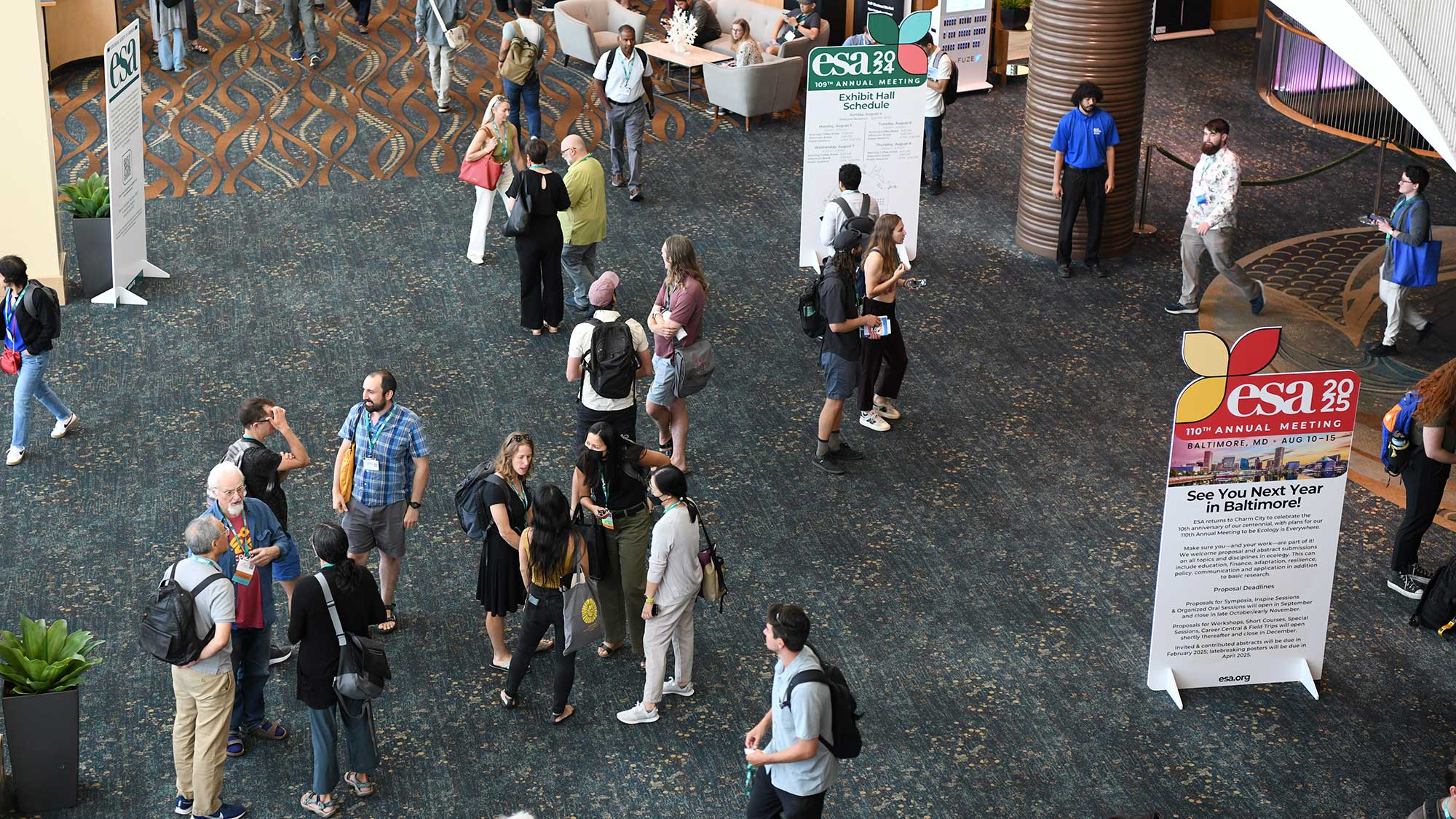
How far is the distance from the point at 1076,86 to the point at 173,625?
7934 millimetres

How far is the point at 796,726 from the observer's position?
510 cm

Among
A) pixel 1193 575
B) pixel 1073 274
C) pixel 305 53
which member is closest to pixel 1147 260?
pixel 1073 274

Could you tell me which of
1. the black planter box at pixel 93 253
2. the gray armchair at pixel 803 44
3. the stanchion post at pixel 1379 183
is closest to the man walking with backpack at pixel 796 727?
the black planter box at pixel 93 253

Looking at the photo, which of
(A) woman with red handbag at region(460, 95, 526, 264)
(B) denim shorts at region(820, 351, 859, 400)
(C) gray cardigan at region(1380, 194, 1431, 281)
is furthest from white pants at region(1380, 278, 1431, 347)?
(A) woman with red handbag at region(460, 95, 526, 264)

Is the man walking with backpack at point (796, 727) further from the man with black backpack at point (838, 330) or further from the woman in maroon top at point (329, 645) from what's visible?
the man with black backpack at point (838, 330)

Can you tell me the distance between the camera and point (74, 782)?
19.9 ft

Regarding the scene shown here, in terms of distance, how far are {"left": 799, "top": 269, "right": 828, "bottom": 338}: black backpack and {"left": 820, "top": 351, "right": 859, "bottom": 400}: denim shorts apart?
0.15 m

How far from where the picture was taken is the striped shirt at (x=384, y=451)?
22.2ft

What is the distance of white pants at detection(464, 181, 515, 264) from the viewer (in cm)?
1110

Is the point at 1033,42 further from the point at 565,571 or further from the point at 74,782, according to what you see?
the point at 74,782

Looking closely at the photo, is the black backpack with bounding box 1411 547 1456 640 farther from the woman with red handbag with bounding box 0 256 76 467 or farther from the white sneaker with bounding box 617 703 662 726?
the woman with red handbag with bounding box 0 256 76 467

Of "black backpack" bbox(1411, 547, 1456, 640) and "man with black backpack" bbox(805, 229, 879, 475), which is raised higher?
"man with black backpack" bbox(805, 229, 879, 475)

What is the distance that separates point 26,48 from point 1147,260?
8355 mm

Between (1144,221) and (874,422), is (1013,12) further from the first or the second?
(874,422)
